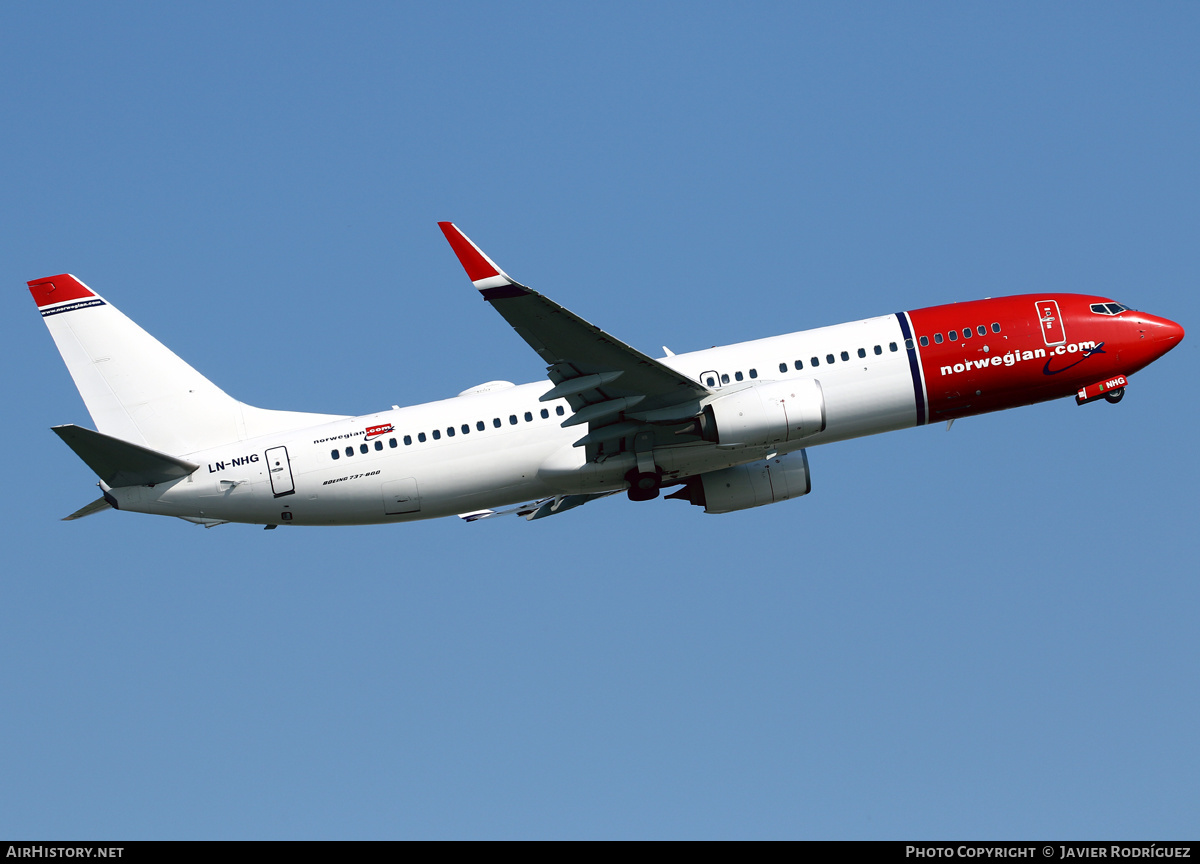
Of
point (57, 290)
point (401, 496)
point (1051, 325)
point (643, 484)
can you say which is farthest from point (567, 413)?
point (57, 290)

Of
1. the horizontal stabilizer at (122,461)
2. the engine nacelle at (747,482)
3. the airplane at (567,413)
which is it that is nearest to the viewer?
the horizontal stabilizer at (122,461)

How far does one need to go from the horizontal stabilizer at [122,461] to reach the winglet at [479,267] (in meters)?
11.9

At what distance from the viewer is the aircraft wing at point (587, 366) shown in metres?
32.4

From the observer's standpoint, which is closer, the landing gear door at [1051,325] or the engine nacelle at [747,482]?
the landing gear door at [1051,325]

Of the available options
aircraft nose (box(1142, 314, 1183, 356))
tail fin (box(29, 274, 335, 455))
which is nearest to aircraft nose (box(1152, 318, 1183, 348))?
aircraft nose (box(1142, 314, 1183, 356))

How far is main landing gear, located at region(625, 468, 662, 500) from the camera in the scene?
3909 centimetres

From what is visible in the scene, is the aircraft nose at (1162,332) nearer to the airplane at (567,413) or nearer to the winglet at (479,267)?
the airplane at (567,413)

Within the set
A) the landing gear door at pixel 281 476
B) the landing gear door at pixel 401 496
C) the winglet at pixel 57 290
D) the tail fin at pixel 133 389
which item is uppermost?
the winglet at pixel 57 290

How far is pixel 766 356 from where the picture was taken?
3891 centimetres

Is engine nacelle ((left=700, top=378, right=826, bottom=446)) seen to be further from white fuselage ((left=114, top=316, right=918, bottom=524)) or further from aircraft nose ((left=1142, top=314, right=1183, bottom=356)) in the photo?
aircraft nose ((left=1142, top=314, right=1183, bottom=356))

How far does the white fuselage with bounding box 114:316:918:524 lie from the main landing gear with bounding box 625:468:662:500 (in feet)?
1.29

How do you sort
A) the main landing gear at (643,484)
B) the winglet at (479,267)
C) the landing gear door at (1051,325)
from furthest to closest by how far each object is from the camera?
the landing gear door at (1051,325) → the main landing gear at (643,484) → the winglet at (479,267)

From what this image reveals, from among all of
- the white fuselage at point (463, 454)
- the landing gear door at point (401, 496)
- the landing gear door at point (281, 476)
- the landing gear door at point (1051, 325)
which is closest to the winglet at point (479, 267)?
the white fuselage at point (463, 454)

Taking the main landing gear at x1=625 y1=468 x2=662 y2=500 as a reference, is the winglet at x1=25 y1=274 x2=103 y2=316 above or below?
above
